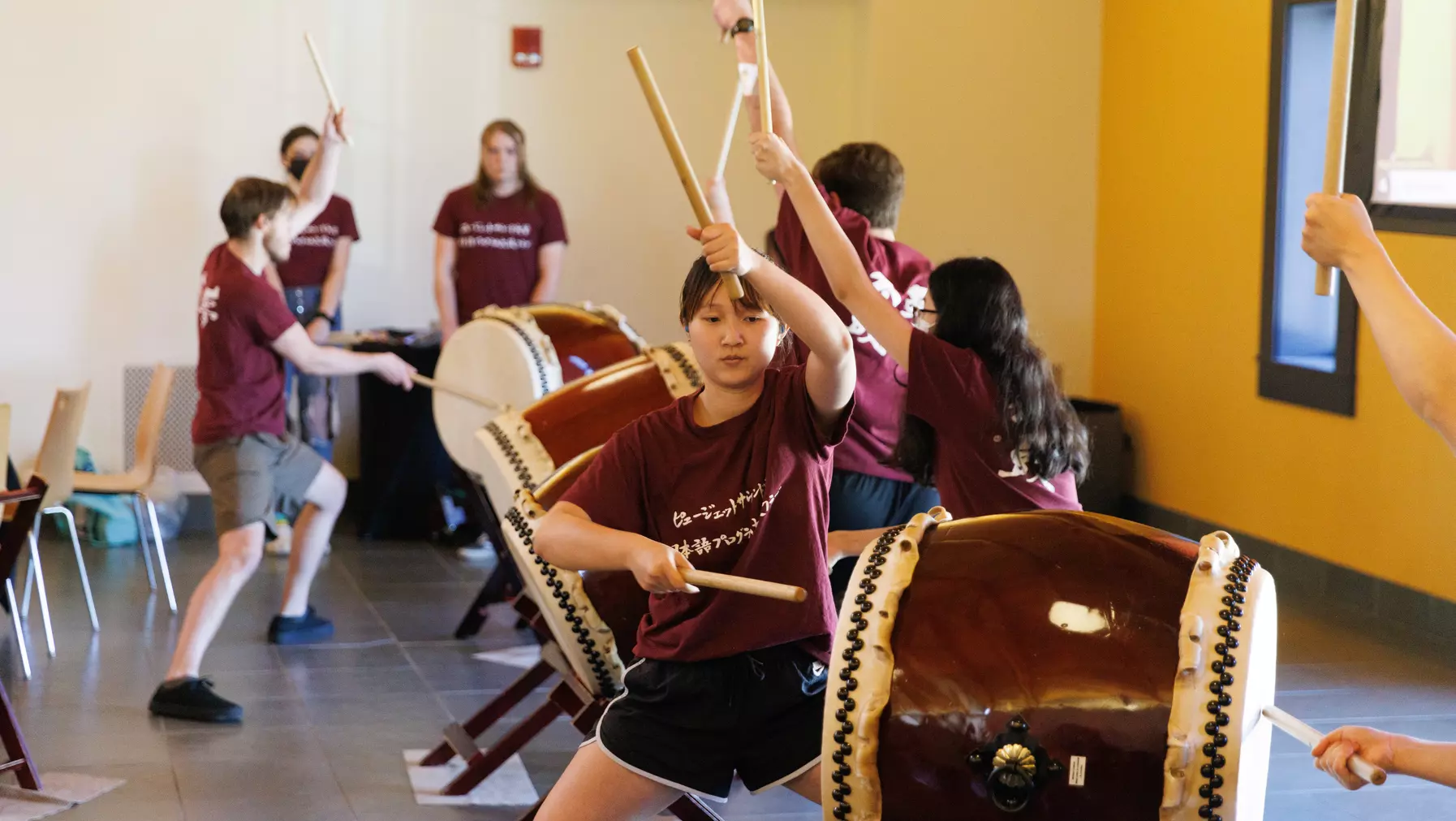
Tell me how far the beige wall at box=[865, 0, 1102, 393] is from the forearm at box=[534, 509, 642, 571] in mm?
4485

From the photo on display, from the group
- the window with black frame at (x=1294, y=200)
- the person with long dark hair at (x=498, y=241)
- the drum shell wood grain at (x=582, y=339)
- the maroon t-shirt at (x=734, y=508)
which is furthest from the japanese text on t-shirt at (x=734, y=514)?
the person with long dark hair at (x=498, y=241)

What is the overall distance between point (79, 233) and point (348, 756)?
3.44 metres

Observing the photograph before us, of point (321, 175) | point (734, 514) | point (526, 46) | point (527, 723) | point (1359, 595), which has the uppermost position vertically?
point (526, 46)

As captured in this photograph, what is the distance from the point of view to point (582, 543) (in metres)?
1.95

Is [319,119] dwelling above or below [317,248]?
above

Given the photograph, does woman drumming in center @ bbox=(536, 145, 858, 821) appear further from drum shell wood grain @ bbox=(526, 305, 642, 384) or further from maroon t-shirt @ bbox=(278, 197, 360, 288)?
maroon t-shirt @ bbox=(278, 197, 360, 288)

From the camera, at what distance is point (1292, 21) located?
512cm

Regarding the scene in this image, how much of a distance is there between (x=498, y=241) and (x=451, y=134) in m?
0.90

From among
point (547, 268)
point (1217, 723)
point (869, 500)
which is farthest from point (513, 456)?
point (547, 268)

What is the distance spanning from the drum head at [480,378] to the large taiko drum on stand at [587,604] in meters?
1.44

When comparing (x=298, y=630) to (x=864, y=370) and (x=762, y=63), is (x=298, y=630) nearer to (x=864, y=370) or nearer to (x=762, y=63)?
(x=864, y=370)

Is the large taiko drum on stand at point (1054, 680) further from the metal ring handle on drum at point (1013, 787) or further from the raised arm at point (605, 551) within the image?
the raised arm at point (605, 551)

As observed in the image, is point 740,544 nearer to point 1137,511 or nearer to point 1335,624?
point 1335,624

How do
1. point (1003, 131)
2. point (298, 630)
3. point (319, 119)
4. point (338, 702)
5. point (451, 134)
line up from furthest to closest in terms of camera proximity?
point (451, 134), point (1003, 131), point (319, 119), point (298, 630), point (338, 702)
